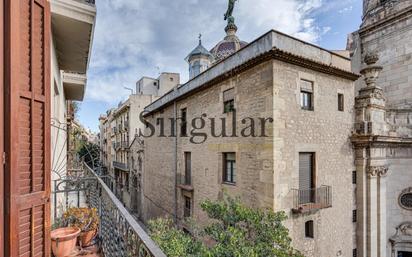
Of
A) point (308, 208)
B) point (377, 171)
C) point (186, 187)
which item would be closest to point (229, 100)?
point (308, 208)

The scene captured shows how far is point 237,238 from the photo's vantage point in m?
5.80

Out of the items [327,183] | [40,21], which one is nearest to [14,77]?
[40,21]

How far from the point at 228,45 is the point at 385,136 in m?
16.0

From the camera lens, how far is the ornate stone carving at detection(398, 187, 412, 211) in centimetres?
1180

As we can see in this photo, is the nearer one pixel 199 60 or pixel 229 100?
pixel 229 100

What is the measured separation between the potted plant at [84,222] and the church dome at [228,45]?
20.0 metres

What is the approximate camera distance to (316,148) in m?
9.09

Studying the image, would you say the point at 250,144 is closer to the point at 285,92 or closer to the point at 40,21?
the point at 285,92

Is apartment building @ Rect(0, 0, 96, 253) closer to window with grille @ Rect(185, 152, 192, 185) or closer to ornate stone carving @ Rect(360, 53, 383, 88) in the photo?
window with grille @ Rect(185, 152, 192, 185)

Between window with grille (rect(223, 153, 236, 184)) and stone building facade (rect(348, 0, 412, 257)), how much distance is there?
5474 millimetres

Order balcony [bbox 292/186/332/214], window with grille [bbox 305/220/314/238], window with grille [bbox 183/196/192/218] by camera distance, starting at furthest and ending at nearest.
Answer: window with grille [bbox 183/196/192/218] < window with grille [bbox 305/220/314/238] < balcony [bbox 292/186/332/214]

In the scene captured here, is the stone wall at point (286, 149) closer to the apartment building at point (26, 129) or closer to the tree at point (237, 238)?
the tree at point (237, 238)

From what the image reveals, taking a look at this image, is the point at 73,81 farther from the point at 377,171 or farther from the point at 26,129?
the point at 377,171

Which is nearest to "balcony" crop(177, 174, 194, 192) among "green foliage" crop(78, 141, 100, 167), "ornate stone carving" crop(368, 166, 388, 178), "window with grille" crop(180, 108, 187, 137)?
"window with grille" crop(180, 108, 187, 137)
